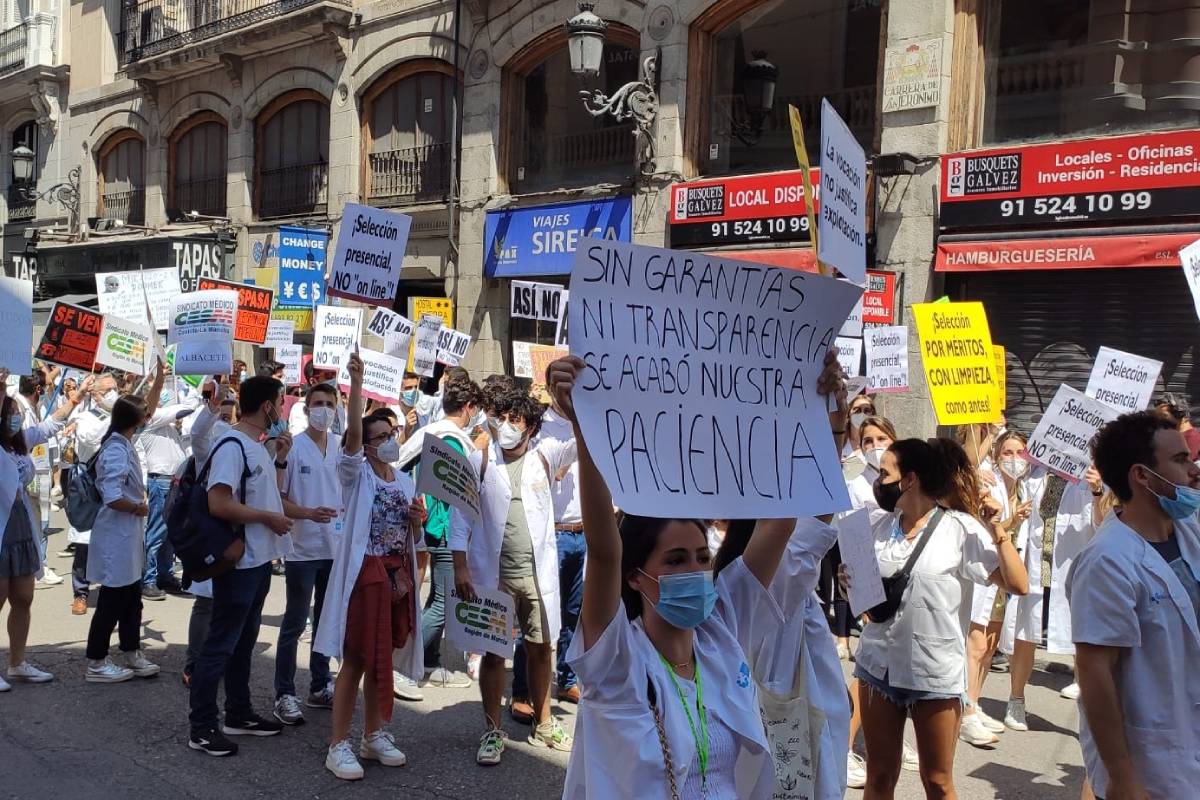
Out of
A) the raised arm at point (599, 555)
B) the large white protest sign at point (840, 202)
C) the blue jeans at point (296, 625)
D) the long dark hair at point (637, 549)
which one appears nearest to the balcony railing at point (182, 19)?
the blue jeans at point (296, 625)

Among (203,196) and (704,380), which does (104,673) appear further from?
(203,196)

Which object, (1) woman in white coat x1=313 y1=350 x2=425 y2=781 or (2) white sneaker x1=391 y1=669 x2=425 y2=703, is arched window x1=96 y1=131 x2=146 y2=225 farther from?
(1) woman in white coat x1=313 y1=350 x2=425 y2=781

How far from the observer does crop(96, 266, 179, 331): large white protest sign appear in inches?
444

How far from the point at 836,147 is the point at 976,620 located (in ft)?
13.0

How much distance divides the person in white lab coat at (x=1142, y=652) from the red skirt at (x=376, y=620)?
335 cm

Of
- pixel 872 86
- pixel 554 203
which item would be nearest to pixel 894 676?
pixel 872 86

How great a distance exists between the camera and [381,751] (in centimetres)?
570

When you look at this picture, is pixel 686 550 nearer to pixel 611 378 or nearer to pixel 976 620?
pixel 611 378

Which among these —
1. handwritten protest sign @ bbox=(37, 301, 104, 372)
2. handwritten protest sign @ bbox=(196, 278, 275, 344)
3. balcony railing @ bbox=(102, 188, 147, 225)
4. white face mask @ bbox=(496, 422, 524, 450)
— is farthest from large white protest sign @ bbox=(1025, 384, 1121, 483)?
balcony railing @ bbox=(102, 188, 147, 225)

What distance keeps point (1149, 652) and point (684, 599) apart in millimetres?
1434

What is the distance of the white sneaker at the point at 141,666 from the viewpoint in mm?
7064

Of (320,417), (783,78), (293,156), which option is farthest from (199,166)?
(320,417)

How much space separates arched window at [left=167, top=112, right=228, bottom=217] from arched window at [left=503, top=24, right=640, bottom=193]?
28.4 ft

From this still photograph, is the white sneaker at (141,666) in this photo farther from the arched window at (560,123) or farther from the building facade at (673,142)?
the arched window at (560,123)
